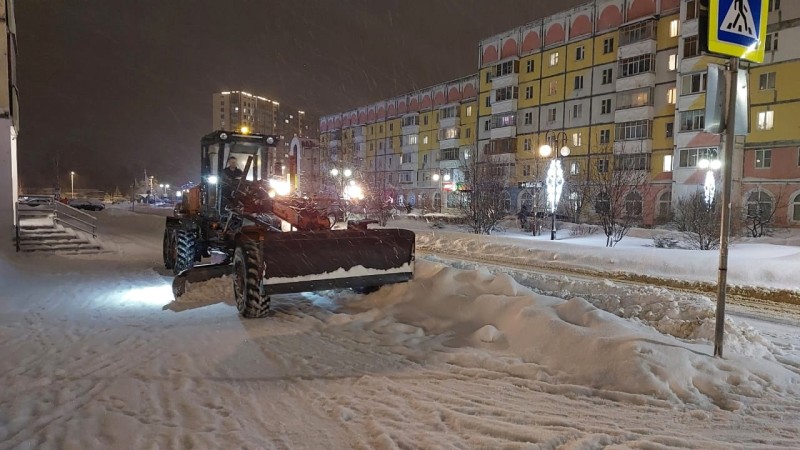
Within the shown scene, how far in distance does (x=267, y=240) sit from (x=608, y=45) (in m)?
44.5

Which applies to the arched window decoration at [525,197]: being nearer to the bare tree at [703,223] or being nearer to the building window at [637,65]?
the building window at [637,65]

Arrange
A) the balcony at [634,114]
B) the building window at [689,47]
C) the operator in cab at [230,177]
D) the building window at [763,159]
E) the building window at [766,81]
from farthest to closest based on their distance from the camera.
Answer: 1. the balcony at [634,114]
2. the building window at [689,47]
3. the building window at [763,159]
4. the building window at [766,81]
5. the operator in cab at [230,177]

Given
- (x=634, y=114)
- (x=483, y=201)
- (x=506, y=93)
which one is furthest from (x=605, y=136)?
(x=483, y=201)

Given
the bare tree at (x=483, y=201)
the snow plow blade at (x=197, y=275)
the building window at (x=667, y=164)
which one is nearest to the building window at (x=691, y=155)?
the building window at (x=667, y=164)

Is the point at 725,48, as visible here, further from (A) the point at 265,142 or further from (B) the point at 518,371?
(A) the point at 265,142

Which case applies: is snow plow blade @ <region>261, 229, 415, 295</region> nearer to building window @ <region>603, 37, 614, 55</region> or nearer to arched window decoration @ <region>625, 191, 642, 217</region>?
arched window decoration @ <region>625, 191, 642, 217</region>

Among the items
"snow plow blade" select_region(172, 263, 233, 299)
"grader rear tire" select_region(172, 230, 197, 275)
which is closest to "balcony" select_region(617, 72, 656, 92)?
"grader rear tire" select_region(172, 230, 197, 275)

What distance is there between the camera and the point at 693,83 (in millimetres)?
37375

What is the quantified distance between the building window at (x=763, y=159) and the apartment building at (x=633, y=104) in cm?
7

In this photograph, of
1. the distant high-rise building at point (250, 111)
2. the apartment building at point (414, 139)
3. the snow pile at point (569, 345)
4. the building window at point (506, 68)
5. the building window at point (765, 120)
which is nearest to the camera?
the snow pile at point (569, 345)

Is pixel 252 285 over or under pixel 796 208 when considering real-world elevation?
under

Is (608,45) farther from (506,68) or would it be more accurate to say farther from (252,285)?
(252,285)

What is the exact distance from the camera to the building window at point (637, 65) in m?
40.8

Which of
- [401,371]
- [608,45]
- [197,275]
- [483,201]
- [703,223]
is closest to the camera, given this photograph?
[401,371]
